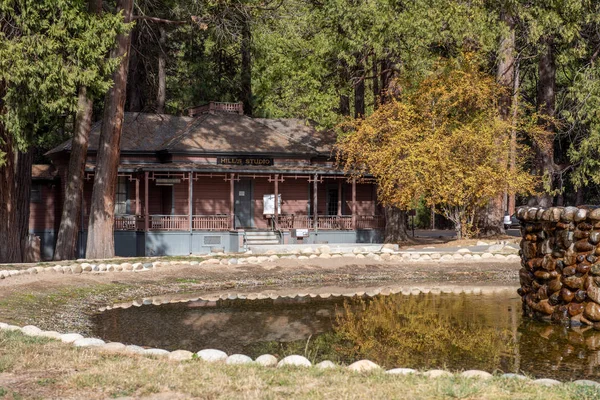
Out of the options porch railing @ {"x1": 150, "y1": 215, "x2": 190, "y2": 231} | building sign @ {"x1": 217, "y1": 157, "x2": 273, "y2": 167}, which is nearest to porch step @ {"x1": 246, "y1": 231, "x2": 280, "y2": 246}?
porch railing @ {"x1": 150, "y1": 215, "x2": 190, "y2": 231}

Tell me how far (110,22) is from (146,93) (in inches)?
910

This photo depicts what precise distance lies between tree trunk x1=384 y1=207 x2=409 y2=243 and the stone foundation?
65.4 ft

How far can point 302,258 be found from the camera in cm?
2398

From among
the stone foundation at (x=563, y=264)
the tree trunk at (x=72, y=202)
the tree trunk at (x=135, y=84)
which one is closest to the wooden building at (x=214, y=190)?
the tree trunk at (x=72, y=202)

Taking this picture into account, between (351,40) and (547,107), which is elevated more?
(351,40)

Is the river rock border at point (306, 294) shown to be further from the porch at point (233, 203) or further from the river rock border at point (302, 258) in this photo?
the porch at point (233, 203)

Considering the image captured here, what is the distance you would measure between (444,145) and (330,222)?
7.95 m

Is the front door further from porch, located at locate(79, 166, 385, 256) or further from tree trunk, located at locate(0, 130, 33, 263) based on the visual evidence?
tree trunk, located at locate(0, 130, 33, 263)

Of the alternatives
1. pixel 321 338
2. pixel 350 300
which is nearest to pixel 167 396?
pixel 321 338

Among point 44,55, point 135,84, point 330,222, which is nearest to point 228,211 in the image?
point 330,222

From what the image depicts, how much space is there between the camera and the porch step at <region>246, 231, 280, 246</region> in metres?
31.9

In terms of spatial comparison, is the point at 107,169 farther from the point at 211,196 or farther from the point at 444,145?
the point at 444,145

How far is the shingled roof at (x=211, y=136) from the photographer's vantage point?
33031 mm

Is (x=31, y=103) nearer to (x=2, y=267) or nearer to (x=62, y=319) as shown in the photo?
(x=2, y=267)
